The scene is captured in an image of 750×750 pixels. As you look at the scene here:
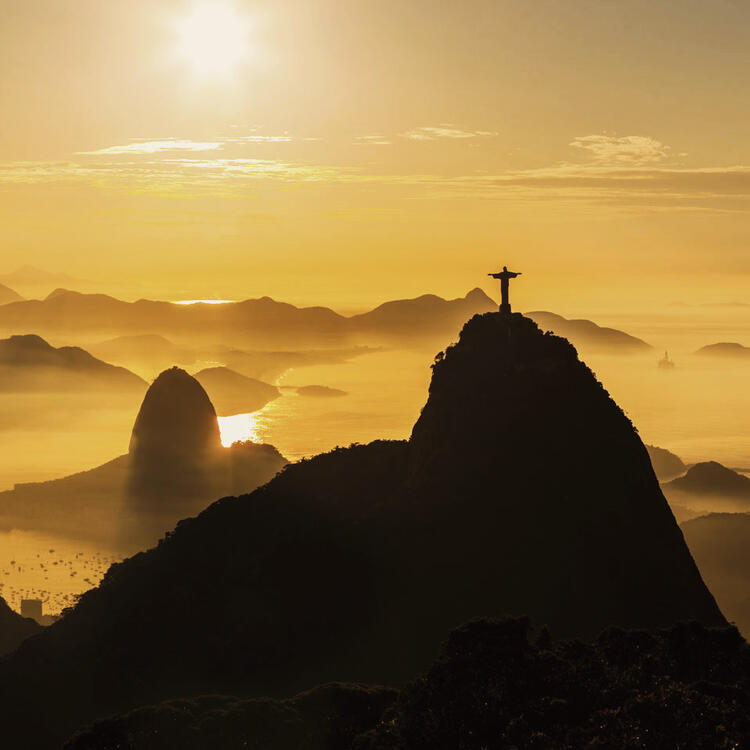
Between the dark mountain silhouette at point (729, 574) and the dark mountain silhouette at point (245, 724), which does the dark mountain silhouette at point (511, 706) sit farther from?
the dark mountain silhouette at point (729, 574)

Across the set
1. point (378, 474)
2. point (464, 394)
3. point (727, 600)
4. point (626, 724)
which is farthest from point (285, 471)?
point (727, 600)

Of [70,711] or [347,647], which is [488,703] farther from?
[70,711]

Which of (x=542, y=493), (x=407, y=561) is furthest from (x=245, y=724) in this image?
(x=542, y=493)

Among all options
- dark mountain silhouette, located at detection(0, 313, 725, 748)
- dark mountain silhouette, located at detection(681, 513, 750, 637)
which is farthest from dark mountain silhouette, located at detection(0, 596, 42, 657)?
dark mountain silhouette, located at detection(681, 513, 750, 637)

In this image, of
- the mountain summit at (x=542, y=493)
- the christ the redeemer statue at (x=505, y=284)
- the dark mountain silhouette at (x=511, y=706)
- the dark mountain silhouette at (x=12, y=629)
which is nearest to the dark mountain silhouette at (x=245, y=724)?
the dark mountain silhouette at (x=511, y=706)

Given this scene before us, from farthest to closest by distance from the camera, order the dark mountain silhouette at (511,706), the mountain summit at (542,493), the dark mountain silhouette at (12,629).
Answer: the dark mountain silhouette at (12,629) → the mountain summit at (542,493) → the dark mountain silhouette at (511,706)

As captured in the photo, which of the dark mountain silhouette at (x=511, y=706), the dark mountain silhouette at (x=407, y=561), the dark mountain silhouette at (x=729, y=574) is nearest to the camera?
the dark mountain silhouette at (x=511, y=706)

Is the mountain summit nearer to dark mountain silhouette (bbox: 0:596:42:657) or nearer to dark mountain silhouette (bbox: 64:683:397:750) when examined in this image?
dark mountain silhouette (bbox: 64:683:397:750)
